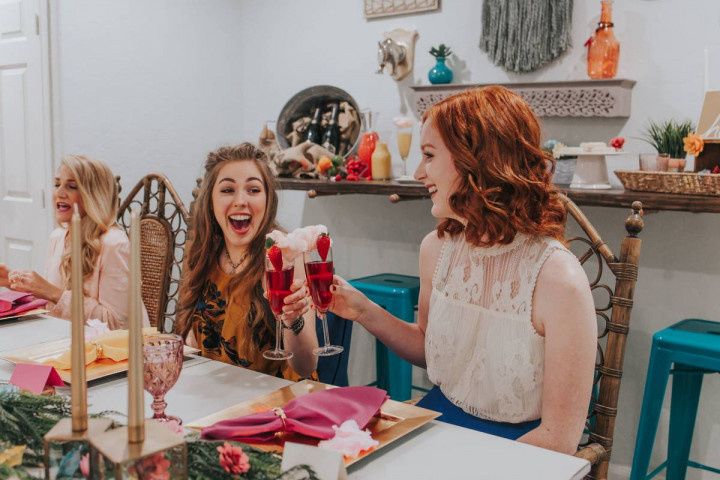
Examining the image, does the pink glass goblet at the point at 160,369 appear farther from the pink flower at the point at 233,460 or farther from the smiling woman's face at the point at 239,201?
the smiling woman's face at the point at 239,201

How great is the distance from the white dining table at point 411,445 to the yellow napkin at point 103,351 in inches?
2.1

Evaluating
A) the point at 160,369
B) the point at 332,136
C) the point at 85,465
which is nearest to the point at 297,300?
Result: the point at 160,369

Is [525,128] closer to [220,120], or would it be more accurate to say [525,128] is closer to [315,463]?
[315,463]

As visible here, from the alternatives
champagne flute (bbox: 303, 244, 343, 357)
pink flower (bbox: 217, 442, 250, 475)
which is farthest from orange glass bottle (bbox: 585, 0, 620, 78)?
pink flower (bbox: 217, 442, 250, 475)

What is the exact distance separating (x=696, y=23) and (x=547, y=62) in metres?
0.58

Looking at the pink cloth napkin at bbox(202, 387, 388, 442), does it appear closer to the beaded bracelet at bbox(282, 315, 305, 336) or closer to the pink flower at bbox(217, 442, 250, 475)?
the pink flower at bbox(217, 442, 250, 475)

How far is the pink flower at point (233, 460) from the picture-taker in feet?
3.01

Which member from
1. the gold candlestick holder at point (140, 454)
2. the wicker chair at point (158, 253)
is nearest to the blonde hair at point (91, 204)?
the wicker chair at point (158, 253)

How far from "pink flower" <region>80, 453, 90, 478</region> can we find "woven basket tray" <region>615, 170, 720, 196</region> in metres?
2.13

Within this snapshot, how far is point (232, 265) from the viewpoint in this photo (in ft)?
6.56

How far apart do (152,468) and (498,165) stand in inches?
40.1

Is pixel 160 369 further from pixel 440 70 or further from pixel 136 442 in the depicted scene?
pixel 440 70

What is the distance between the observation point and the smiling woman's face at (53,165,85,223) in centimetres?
263


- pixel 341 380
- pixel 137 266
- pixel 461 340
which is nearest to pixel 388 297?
pixel 341 380
